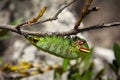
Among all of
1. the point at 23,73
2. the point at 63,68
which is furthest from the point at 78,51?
the point at 23,73

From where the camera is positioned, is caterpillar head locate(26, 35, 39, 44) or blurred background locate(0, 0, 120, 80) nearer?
caterpillar head locate(26, 35, 39, 44)

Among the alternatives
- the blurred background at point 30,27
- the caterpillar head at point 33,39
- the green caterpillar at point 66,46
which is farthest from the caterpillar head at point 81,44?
the blurred background at point 30,27

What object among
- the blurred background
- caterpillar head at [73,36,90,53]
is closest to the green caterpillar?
caterpillar head at [73,36,90,53]

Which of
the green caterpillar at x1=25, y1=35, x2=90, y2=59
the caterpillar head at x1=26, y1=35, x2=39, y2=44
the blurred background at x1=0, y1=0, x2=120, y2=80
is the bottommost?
the green caterpillar at x1=25, y1=35, x2=90, y2=59

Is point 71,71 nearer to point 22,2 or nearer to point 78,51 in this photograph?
point 78,51

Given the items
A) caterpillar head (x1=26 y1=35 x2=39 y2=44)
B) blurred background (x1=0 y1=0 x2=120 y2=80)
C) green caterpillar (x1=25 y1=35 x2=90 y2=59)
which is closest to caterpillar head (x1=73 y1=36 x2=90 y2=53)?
green caterpillar (x1=25 y1=35 x2=90 y2=59)

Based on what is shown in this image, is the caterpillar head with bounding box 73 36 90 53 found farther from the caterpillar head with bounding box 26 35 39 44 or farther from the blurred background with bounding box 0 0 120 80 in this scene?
the blurred background with bounding box 0 0 120 80

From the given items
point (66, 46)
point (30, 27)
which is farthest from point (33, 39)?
point (30, 27)

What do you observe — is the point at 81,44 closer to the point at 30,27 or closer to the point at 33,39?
the point at 33,39

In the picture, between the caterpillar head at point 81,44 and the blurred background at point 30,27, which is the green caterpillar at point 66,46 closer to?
the caterpillar head at point 81,44

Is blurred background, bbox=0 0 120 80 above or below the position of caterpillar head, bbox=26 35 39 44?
above

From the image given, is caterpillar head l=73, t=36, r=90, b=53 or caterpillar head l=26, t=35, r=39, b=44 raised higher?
caterpillar head l=26, t=35, r=39, b=44
